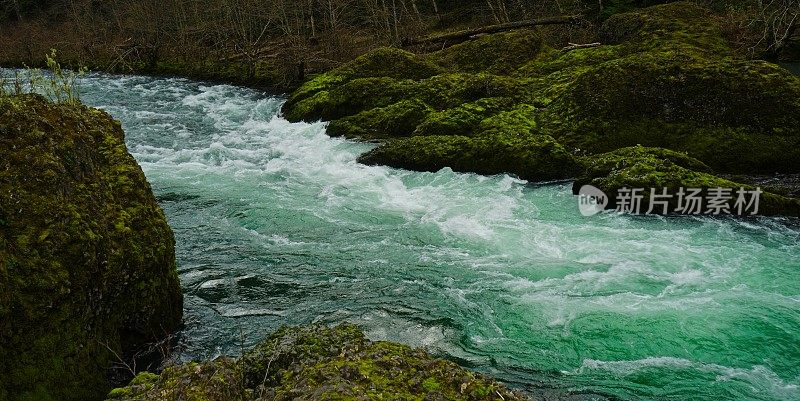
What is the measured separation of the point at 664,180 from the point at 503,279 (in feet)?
12.6

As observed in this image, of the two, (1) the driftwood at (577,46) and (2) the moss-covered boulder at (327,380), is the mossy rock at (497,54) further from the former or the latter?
(2) the moss-covered boulder at (327,380)

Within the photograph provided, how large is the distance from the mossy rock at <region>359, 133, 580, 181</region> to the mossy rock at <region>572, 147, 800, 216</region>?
926 mm

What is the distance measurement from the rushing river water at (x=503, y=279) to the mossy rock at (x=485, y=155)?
0.37 metres

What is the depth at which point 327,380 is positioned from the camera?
12.3ft

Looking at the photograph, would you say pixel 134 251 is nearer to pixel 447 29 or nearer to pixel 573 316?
pixel 573 316

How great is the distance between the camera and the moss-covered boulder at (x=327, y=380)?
3.62 m

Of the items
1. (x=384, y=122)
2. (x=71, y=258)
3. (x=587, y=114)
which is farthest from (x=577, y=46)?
(x=71, y=258)

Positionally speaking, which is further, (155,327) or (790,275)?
(790,275)

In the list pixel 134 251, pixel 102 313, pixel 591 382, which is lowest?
Result: pixel 591 382

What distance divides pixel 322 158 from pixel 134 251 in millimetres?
7976

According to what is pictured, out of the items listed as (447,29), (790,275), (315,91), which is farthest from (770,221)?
(447,29)

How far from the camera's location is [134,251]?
18.2 feet

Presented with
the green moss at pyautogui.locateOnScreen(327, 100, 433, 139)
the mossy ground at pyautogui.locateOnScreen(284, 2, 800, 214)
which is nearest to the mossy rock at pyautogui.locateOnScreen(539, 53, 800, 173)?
the mossy ground at pyautogui.locateOnScreen(284, 2, 800, 214)

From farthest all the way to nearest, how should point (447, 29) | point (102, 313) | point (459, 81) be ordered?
point (447, 29) < point (459, 81) < point (102, 313)
